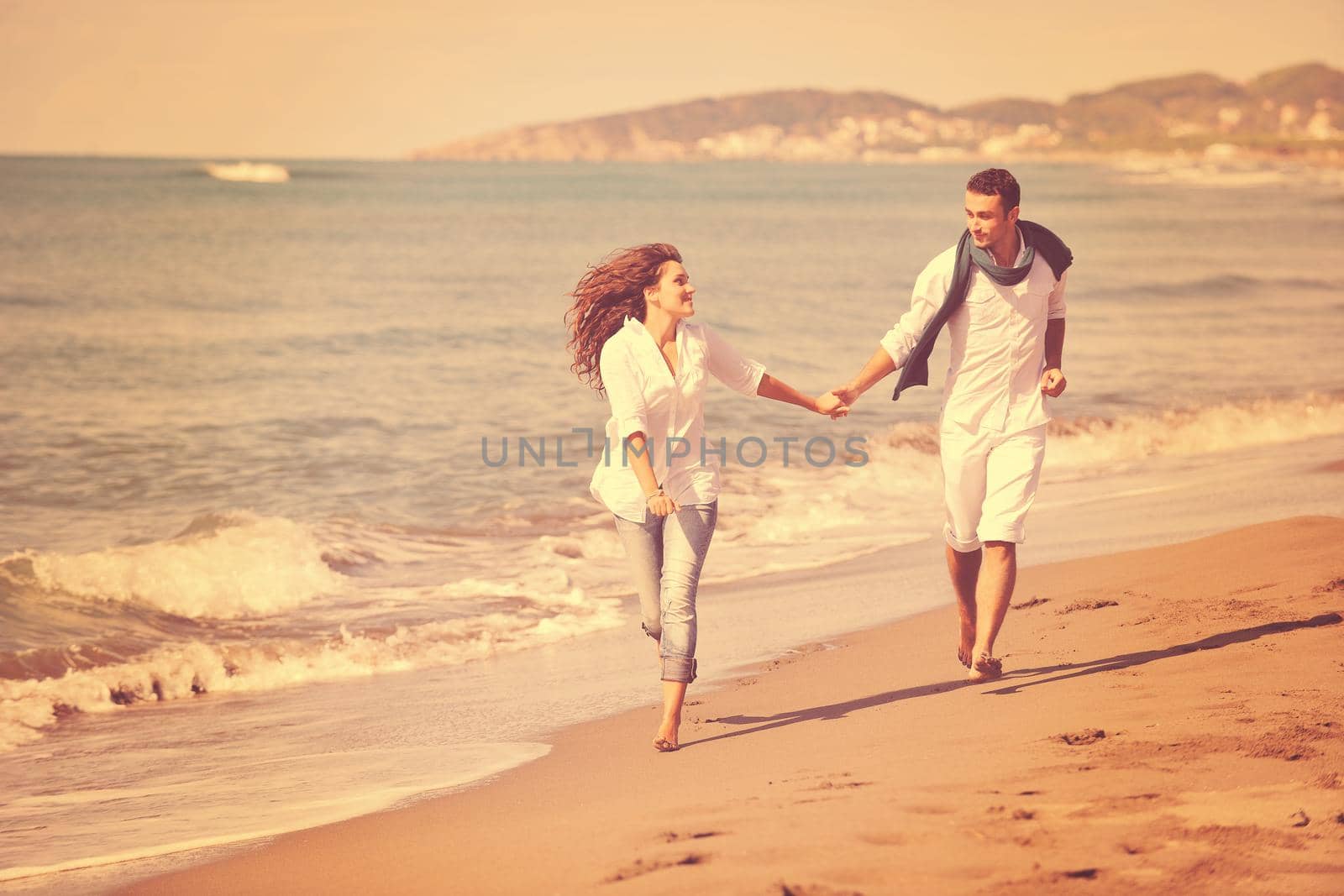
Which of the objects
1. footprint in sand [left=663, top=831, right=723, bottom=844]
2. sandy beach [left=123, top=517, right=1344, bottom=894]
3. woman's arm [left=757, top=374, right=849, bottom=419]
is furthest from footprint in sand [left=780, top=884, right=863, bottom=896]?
woman's arm [left=757, top=374, right=849, bottom=419]

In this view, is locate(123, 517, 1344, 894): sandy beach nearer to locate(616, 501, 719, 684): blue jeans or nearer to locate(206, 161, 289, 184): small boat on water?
locate(616, 501, 719, 684): blue jeans

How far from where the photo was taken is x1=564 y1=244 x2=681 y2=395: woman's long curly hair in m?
5.12

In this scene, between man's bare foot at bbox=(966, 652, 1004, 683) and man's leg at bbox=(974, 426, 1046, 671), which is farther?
man's bare foot at bbox=(966, 652, 1004, 683)

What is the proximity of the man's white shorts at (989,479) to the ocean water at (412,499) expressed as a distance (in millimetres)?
1628

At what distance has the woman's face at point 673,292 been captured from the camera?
504 cm

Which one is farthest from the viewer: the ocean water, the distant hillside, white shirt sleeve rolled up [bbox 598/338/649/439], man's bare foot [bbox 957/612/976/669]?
the distant hillside

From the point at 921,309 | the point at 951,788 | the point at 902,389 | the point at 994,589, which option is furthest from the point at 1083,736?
the point at 921,309

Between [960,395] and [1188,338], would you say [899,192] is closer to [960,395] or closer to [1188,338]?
[1188,338]

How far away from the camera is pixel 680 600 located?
199 inches

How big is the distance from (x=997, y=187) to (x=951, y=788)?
247cm

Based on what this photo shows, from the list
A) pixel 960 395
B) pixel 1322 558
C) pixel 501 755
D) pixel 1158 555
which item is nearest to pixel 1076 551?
pixel 1158 555

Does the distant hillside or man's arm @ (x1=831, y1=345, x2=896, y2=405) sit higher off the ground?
the distant hillside

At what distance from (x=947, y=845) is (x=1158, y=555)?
4.73 meters

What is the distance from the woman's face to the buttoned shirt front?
870 mm
